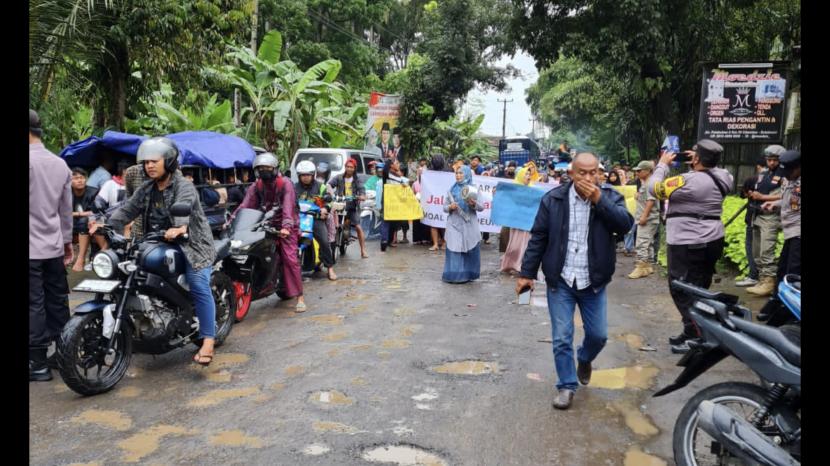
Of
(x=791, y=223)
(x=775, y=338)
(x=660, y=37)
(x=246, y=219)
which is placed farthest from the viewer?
(x=660, y=37)

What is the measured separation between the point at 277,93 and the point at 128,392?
14.2m

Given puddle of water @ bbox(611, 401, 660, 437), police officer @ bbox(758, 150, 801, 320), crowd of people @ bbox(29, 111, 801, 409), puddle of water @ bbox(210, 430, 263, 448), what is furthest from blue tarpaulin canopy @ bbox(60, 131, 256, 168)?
police officer @ bbox(758, 150, 801, 320)

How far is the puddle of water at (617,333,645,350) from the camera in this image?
6500 millimetres

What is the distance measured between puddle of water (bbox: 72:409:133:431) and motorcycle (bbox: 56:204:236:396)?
26cm

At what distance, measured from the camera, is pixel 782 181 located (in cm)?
829

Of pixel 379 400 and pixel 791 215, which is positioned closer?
pixel 379 400

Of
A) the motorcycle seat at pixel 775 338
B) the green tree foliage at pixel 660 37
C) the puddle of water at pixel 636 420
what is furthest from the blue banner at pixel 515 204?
the motorcycle seat at pixel 775 338

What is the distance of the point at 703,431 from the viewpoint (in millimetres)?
3418

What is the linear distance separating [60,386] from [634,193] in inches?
424

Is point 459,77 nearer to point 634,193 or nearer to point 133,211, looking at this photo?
point 634,193

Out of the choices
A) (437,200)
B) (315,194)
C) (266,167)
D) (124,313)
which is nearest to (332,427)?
(124,313)

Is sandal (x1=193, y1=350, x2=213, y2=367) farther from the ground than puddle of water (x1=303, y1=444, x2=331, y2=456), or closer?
farther from the ground

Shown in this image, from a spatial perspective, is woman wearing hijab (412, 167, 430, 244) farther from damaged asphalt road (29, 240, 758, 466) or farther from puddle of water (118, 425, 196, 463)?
puddle of water (118, 425, 196, 463)

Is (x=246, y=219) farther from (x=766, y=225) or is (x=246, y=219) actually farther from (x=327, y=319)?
(x=766, y=225)
